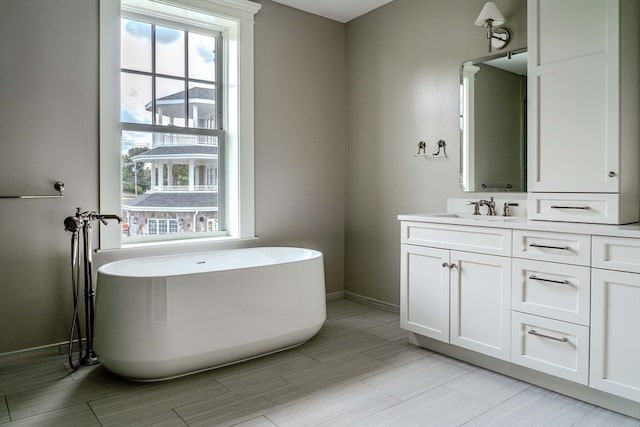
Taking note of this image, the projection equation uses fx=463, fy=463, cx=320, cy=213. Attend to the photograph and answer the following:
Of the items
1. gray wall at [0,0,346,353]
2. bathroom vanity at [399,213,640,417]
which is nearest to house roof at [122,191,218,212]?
gray wall at [0,0,346,353]

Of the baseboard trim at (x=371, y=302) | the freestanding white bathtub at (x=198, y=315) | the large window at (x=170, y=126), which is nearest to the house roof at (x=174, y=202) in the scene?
the large window at (x=170, y=126)

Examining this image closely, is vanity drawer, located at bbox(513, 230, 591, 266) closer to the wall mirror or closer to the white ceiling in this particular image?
the wall mirror

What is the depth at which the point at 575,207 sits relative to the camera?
2451mm

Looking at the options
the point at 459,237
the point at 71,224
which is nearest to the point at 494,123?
the point at 459,237

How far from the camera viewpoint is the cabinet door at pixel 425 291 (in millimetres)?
2879

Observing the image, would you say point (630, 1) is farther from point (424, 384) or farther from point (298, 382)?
point (298, 382)

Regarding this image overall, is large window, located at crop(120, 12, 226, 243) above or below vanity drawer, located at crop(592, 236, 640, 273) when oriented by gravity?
above

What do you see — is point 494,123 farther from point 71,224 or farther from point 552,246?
point 71,224

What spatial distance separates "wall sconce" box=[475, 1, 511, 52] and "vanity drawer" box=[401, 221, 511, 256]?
1.33m

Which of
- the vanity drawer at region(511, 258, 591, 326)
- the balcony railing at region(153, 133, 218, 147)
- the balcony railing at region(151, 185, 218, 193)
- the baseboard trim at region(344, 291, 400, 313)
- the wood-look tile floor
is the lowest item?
the wood-look tile floor

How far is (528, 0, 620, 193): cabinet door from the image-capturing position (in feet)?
7.58

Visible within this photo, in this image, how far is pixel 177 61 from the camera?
361cm

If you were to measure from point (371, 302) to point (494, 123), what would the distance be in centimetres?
190

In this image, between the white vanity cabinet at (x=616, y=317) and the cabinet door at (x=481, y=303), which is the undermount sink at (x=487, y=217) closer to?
the cabinet door at (x=481, y=303)
